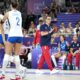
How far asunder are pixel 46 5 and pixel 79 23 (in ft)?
16.5

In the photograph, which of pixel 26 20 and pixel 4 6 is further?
pixel 4 6

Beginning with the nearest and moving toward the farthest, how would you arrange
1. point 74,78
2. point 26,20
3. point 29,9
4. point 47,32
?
point 74,78 → point 47,32 → point 26,20 → point 29,9

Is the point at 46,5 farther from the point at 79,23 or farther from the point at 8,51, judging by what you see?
the point at 8,51

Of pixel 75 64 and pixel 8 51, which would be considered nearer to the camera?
pixel 8 51

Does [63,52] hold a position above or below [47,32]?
below

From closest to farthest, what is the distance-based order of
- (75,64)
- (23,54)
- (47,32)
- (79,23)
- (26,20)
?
(47,32)
(75,64)
(23,54)
(79,23)
(26,20)

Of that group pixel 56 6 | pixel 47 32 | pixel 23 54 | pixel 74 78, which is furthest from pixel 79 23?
pixel 74 78

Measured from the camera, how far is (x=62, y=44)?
15.3 m

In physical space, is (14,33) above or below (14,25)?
below

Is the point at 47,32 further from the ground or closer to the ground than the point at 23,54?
further from the ground

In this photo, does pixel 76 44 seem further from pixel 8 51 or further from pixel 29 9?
pixel 29 9

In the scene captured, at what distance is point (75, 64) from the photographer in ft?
48.7

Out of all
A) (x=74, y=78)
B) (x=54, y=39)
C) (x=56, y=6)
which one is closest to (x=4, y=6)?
(x=56, y=6)

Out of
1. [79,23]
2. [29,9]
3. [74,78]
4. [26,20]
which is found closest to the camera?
[74,78]
